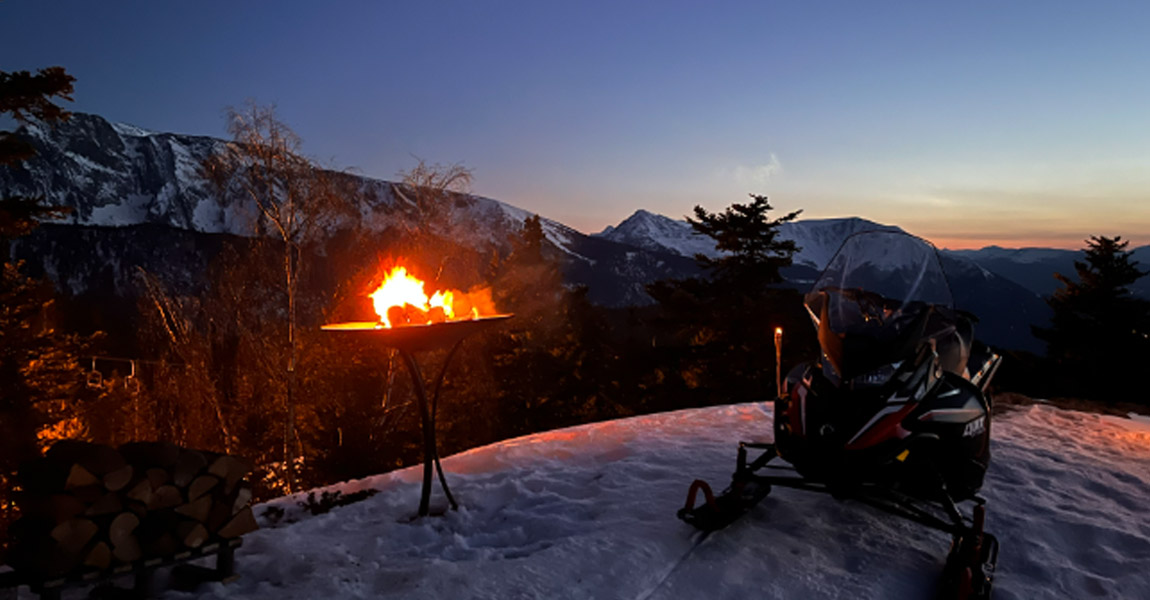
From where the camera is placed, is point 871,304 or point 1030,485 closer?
point 871,304

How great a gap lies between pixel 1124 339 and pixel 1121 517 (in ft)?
122

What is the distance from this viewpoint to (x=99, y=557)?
3387 mm

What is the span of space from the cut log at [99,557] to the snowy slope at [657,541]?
460mm

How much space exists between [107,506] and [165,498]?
29 cm

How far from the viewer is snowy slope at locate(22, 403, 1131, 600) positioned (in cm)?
384

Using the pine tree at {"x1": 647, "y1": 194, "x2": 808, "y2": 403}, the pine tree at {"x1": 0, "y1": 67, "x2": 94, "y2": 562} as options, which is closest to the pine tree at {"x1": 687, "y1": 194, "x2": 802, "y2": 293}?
the pine tree at {"x1": 647, "y1": 194, "x2": 808, "y2": 403}

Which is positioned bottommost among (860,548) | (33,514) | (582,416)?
(582,416)

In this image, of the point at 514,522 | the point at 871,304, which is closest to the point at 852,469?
the point at 871,304

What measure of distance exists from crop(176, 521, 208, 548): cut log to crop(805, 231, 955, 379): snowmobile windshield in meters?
4.00

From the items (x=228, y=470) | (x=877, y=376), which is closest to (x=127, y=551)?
(x=228, y=470)

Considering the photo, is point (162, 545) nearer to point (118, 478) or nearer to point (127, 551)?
point (127, 551)

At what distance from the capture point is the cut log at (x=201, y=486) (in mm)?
3807

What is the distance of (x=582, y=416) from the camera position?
31.9 meters

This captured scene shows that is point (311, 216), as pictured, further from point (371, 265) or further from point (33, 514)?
point (33, 514)
